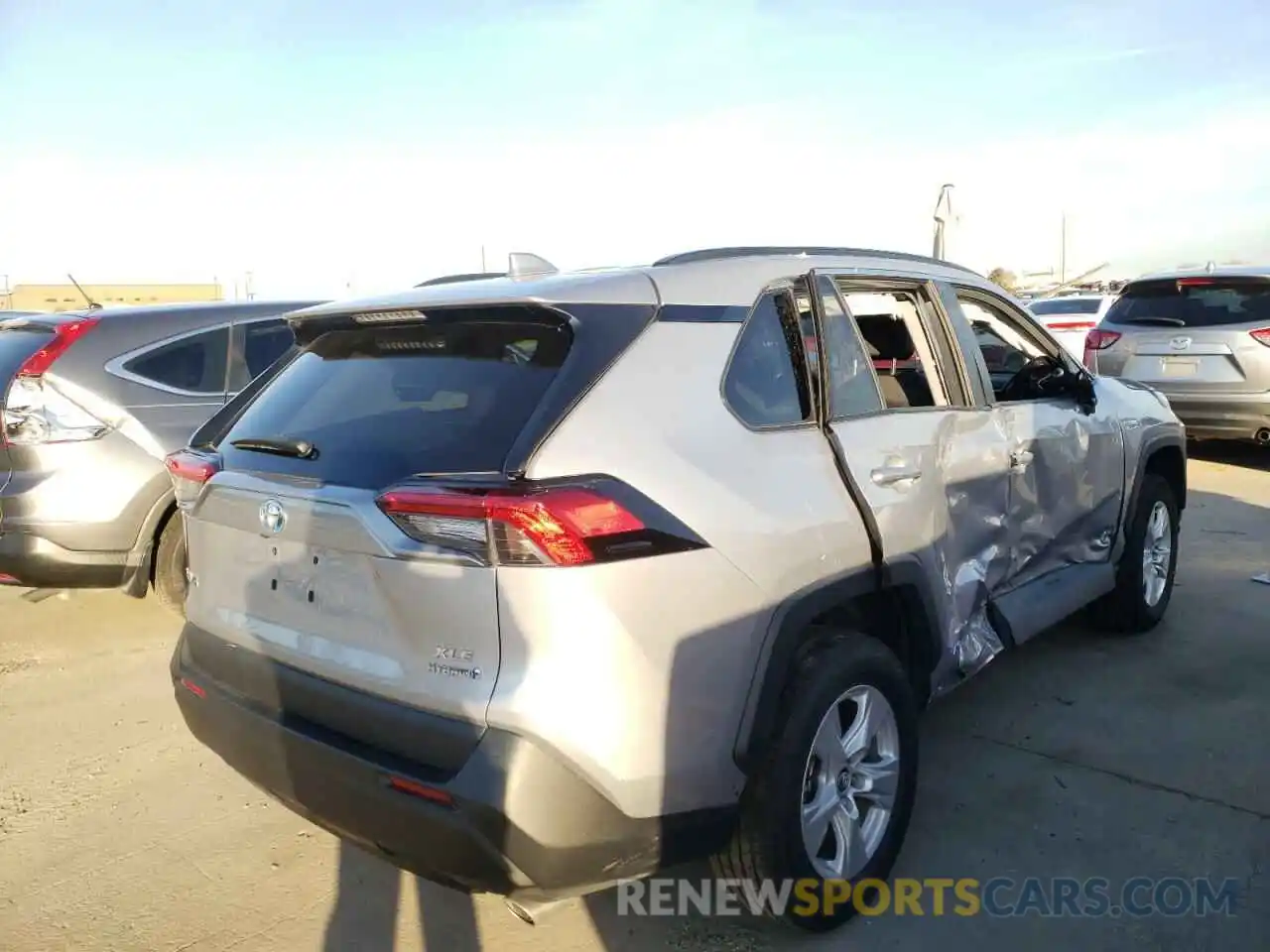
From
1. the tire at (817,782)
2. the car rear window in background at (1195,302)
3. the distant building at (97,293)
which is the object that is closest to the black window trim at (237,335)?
the tire at (817,782)

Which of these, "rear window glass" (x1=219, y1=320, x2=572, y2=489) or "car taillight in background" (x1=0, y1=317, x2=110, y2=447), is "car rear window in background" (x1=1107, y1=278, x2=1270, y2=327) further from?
"car taillight in background" (x1=0, y1=317, x2=110, y2=447)

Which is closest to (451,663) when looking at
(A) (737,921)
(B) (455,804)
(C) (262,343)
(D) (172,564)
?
(B) (455,804)

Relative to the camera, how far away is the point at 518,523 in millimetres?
2100

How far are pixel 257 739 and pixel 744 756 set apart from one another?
1.20 meters

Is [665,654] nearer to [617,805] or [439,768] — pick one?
[617,805]

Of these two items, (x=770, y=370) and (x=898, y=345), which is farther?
(x=898, y=345)

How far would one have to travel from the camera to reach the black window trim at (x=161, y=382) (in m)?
5.13

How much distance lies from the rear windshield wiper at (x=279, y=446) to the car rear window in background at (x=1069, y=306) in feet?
53.0

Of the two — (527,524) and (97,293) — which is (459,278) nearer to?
(527,524)

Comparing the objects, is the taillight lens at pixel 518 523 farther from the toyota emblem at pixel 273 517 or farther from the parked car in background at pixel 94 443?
the parked car in background at pixel 94 443

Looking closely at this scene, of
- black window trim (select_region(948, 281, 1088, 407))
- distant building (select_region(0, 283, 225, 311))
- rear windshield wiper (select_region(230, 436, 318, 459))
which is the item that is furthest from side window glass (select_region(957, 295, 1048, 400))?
distant building (select_region(0, 283, 225, 311))

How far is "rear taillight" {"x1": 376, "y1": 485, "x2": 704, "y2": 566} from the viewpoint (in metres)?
2.11

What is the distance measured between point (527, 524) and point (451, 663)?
0.36 metres

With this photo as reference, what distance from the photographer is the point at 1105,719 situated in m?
4.07
